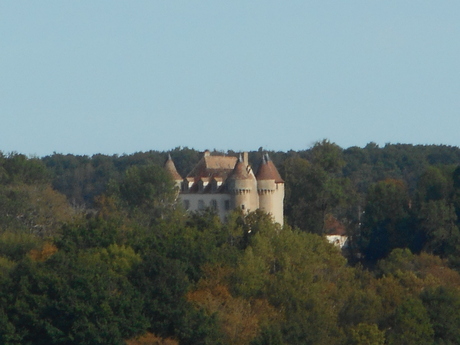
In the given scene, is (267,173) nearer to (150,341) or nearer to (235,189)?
(235,189)

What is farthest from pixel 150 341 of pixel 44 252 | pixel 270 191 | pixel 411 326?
pixel 270 191

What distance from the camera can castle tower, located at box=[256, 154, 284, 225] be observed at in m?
77.1

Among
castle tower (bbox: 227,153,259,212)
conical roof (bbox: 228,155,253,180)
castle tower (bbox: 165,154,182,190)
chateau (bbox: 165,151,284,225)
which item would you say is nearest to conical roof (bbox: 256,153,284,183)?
chateau (bbox: 165,151,284,225)

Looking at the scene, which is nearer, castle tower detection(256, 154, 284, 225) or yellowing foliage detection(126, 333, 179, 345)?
yellowing foliage detection(126, 333, 179, 345)

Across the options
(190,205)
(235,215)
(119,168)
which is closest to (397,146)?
(119,168)

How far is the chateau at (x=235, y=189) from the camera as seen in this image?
250 ft

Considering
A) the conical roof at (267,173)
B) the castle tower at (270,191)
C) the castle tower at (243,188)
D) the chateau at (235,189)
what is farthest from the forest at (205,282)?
the conical roof at (267,173)

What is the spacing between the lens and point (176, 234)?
55.2 m

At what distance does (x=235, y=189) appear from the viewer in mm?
76250

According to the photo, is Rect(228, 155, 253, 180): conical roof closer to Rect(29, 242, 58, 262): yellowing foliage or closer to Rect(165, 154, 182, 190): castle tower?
Rect(165, 154, 182, 190): castle tower

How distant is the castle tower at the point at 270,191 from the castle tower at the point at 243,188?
45 centimetres

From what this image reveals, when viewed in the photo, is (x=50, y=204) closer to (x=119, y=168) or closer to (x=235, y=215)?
(x=235, y=215)

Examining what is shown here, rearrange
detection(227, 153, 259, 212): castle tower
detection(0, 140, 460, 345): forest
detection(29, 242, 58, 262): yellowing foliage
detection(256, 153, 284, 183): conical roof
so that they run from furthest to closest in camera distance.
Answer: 1. detection(256, 153, 284, 183): conical roof
2. detection(227, 153, 259, 212): castle tower
3. detection(29, 242, 58, 262): yellowing foliage
4. detection(0, 140, 460, 345): forest

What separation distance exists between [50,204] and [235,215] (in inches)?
784
